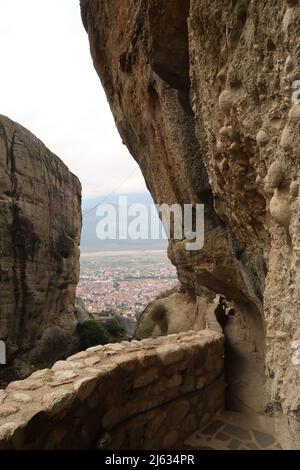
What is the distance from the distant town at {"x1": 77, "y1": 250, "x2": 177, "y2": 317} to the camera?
46862 mm

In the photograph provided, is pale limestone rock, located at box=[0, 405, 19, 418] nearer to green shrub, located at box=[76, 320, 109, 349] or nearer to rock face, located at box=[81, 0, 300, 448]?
Result: rock face, located at box=[81, 0, 300, 448]

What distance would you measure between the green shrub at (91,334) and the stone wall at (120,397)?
18.7 meters

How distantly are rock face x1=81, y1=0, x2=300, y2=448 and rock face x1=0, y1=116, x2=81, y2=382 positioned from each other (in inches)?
485

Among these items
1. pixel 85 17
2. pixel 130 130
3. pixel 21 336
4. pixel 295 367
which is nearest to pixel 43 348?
pixel 21 336

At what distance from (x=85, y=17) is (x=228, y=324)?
8.02m

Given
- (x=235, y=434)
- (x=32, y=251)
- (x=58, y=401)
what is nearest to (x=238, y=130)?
(x=58, y=401)

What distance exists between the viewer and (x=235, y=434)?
4.19 metres

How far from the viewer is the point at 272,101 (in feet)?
6.58

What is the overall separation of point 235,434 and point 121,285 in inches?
2567

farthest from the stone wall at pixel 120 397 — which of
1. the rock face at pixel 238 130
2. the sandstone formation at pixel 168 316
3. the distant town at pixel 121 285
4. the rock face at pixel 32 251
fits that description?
the distant town at pixel 121 285

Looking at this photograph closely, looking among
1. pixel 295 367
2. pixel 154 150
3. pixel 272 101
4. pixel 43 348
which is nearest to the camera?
pixel 295 367

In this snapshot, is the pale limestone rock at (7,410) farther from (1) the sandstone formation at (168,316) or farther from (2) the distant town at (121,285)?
(2) the distant town at (121,285)

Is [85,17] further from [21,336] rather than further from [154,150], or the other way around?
[21,336]

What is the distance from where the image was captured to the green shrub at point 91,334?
72.6 feet
